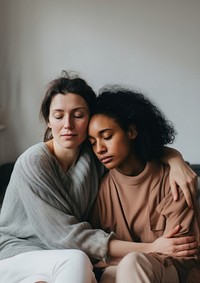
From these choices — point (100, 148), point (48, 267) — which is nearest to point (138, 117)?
point (100, 148)

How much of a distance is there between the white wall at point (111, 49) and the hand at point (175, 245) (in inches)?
49.1

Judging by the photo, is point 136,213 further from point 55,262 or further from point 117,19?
point 117,19

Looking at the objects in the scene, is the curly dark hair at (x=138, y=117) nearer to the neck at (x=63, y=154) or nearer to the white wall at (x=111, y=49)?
the neck at (x=63, y=154)

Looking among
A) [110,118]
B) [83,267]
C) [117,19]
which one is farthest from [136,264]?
[117,19]

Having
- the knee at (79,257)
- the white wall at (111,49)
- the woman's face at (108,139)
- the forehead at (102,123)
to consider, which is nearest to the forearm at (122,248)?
the knee at (79,257)

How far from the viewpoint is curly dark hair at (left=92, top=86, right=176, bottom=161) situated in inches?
49.0

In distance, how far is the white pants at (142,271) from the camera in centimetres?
102

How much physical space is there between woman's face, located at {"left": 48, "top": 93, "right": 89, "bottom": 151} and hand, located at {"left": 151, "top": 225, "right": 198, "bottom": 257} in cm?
38

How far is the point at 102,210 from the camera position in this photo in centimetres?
132

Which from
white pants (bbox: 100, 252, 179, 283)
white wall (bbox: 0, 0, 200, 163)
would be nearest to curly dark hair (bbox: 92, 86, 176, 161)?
white pants (bbox: 100, 252, 179, 283)

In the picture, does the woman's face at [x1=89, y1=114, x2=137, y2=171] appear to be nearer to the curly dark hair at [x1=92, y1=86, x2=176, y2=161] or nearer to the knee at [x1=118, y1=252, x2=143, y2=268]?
the curly dark hair at [x1=92, y1=86, x2=176, y2=161]

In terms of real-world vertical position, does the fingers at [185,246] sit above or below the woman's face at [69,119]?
below

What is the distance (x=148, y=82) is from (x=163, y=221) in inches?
48.3

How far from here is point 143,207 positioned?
127 cm
